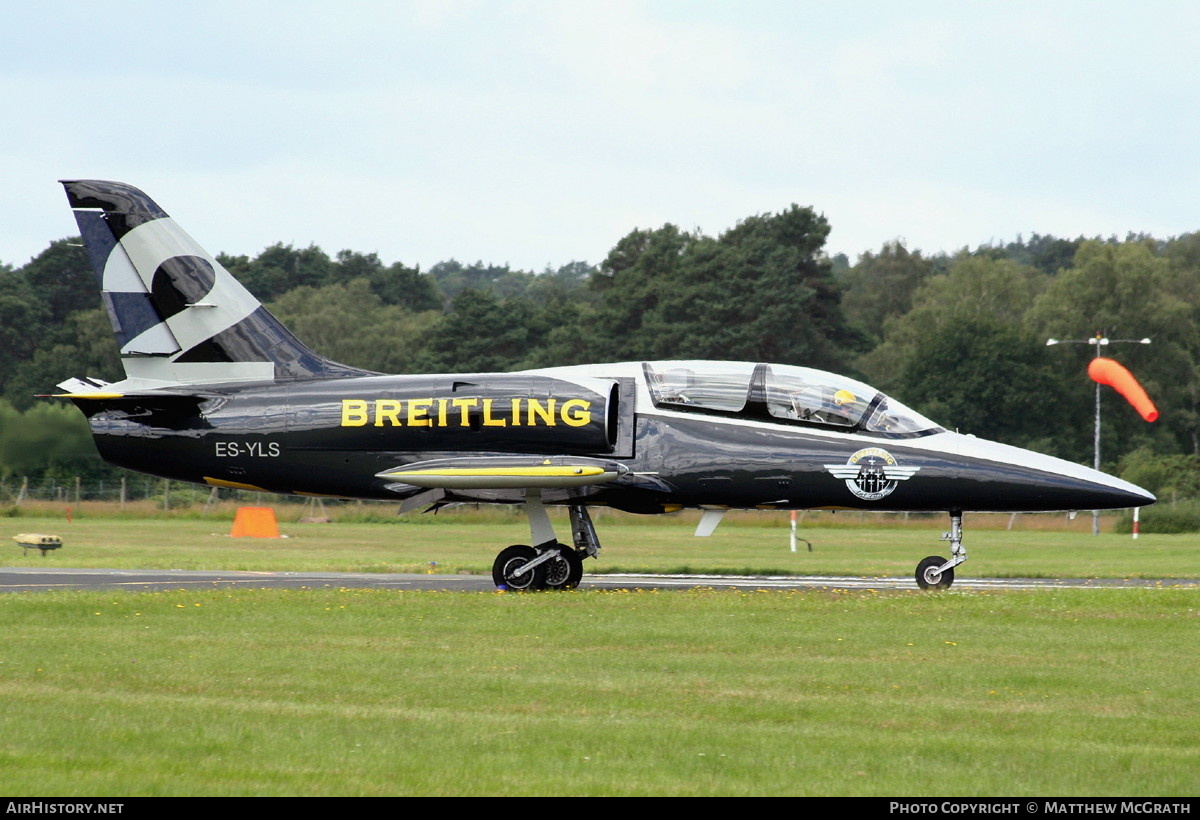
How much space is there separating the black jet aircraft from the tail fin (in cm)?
4

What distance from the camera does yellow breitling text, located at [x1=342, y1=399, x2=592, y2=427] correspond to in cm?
1850

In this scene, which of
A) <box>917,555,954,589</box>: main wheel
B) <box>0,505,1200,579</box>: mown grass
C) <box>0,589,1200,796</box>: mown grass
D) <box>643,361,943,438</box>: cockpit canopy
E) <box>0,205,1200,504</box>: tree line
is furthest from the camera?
<box>0,205,1200,504</box>: tree line

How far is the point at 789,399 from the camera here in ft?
61.3

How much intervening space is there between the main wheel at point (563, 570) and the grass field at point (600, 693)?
2.88 ft

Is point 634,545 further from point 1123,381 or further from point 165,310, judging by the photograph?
point 165,310

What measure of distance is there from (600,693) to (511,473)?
305 inches

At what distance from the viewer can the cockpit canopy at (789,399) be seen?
61.1 ft

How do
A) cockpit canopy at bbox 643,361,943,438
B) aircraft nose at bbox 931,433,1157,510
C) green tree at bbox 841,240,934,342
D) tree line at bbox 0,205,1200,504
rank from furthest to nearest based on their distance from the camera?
green tree at bbox 841,240,934,342 < tree line at bbox 0,205,1200,504 < cockpit canopy at bbox 643,361,943,438 < aircraft nose at bbox 931,433,1157,510

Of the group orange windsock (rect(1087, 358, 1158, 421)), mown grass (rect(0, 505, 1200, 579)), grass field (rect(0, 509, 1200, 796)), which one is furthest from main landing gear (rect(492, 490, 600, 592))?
orange windsock (rect(1087, 358, 1158, 421))

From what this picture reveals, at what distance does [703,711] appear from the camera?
32.1 feet

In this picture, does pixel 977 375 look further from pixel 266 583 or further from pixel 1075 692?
pixel 1075 692

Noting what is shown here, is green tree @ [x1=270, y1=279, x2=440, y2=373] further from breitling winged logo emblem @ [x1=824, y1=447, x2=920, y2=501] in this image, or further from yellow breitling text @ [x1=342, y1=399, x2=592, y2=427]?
breitling winged logo emblem @ [x1=824, y1=447, x2=920, y2=501]

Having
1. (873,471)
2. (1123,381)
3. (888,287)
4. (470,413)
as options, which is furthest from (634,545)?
(888,287)
